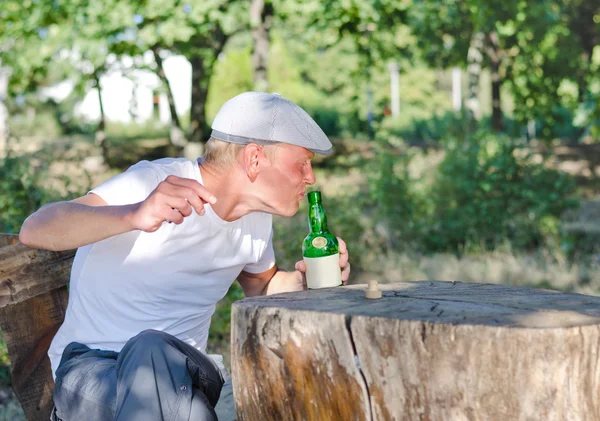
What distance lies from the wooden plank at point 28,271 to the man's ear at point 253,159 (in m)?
0.81

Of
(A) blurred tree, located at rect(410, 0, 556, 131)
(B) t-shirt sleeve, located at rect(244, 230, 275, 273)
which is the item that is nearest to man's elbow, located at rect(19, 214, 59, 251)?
(B) t-shirt sleeve, located at rect(244, 230, 275, 273)

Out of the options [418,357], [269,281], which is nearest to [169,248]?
[269,281]

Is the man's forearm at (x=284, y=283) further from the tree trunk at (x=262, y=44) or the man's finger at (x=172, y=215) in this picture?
the tree trunk at (x=262, y=44)

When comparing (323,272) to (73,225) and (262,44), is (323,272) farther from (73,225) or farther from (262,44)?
(262,44)

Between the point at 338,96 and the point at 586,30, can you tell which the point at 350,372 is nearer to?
the point at 586,30

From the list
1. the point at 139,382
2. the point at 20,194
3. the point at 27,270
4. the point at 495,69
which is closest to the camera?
the point at 139,382

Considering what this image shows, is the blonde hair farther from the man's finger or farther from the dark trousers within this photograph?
the dark trousers

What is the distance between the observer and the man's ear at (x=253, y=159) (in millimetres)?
2602

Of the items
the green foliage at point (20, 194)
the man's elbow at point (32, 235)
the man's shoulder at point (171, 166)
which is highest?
the man's shoulder at point (171, 166)

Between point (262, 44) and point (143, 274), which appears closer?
point (143, 274)

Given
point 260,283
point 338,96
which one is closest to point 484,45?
point 260,283

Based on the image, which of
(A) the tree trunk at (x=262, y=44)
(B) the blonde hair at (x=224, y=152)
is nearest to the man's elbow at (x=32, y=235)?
(B) the blonde hair at (x=224, y=152)

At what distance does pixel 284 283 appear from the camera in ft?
10.1

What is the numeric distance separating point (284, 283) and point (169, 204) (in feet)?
3.09
